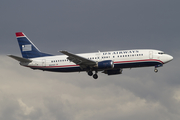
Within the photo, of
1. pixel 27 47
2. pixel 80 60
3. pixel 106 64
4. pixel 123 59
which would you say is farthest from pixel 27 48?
pixel 123 59

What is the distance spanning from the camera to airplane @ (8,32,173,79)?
69.2 meters

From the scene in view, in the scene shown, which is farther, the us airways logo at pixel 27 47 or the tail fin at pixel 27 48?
the us airways logo at pixel 27 47

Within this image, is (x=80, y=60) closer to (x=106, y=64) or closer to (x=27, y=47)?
(x=106, y=64)

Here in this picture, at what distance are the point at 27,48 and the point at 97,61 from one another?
18.1 meters

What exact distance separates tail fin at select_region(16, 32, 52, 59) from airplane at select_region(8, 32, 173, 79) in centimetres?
87

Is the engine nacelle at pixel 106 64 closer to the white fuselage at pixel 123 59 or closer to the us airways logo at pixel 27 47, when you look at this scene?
the white fuselage at pixel 123 59

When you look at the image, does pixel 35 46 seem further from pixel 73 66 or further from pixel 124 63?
pixel 124 63

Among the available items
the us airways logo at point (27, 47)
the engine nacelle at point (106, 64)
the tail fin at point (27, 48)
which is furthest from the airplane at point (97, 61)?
the us airways logo at point (27, 47)

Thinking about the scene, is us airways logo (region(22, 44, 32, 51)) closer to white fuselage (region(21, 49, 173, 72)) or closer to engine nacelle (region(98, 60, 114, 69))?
white fuselage (region(21, 49, 173, 72))

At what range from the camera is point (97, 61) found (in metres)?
70.9

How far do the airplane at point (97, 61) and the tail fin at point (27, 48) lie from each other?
2.85ft

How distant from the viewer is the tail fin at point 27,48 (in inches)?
3027

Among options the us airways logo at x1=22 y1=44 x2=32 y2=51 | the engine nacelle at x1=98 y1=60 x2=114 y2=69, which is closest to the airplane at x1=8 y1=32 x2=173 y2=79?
the engine nacelle at x1=98 y1=60 x2=114 y2=69

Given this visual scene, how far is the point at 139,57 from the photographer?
6956 cm
